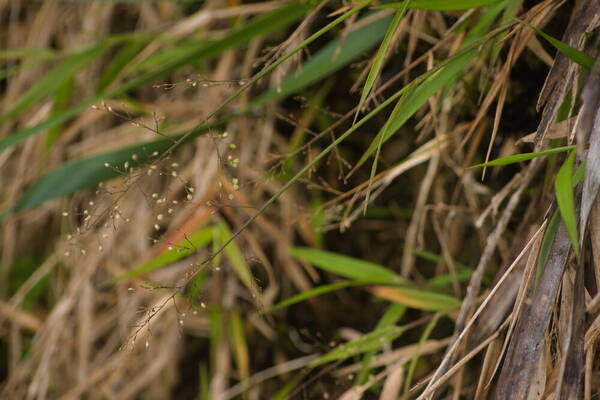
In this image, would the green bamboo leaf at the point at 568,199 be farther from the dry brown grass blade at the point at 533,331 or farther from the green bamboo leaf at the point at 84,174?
the green bamboo leaf at the point at 84,174

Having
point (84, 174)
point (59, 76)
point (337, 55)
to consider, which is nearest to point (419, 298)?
point (337, 55)

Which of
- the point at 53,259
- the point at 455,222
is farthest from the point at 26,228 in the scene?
the point at 455,222

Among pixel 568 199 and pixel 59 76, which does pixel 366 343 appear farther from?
pixel 59 76

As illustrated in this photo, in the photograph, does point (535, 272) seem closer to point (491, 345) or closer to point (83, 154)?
point (491, 345)

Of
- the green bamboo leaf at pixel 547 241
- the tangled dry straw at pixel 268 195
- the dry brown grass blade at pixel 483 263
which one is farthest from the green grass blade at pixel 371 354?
the green bamboo leaf at pixel 547 241

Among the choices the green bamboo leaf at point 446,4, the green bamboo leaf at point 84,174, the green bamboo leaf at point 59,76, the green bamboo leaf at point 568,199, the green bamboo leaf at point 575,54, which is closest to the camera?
the green bamboo leaf at point 568,199

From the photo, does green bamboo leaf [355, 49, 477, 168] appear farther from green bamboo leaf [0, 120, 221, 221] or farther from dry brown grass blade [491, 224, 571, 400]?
green bamboo leaf [0, 120, 221, 221]
